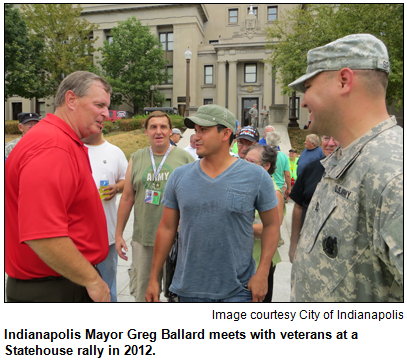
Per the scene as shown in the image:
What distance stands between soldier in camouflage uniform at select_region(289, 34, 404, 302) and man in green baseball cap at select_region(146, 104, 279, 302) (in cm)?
50

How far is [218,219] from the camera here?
2.10 meters

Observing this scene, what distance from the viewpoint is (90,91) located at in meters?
2.09

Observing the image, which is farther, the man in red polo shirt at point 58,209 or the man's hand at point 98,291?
the man's hand at point 98,291

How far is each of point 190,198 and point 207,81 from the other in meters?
39.8

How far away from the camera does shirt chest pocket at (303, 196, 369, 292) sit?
1.45 metres

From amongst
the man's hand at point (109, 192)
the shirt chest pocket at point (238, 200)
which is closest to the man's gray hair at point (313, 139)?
the man's hand at point (109, 192)

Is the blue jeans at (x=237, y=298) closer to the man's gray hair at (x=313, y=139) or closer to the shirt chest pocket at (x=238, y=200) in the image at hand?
the shirt chest pocket at (x=238, y=200)

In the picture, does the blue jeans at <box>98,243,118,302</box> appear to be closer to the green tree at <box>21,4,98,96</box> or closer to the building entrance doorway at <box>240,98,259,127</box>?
the green tree at <box>21,4,98,96</box>

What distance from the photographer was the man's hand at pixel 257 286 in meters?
2.15

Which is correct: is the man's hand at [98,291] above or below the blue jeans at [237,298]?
above

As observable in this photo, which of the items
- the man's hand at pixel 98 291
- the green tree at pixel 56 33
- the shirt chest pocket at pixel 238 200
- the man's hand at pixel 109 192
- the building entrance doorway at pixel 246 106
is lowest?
the man's hand at pixel 98 291

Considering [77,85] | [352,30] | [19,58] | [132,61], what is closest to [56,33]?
[19,58]

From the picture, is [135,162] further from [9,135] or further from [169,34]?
[169,34]

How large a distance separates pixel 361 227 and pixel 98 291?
1.53 m
